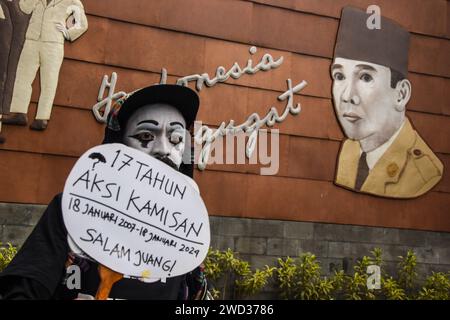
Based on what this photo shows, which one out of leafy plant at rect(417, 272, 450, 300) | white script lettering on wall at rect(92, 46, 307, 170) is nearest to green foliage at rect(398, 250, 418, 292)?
leafy plant at rect(417, 272, 450, 300)

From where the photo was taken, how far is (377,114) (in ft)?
25.6

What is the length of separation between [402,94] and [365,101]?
0.65 meters

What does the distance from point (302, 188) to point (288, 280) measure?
1236 millimetres

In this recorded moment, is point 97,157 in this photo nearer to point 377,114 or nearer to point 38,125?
point 38,125

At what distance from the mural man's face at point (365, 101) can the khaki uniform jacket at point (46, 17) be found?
11.8 feet

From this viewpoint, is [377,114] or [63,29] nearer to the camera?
[63,29]

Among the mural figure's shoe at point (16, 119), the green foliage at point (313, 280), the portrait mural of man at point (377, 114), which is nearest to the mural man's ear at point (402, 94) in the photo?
the portrait mural of man at point (377, 114)

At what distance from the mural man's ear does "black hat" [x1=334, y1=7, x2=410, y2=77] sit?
0.14 meters

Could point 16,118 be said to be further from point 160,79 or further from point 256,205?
point 256,205

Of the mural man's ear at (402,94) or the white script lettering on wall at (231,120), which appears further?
the mural man's ear at (402,94)

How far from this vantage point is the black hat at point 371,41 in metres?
7.75

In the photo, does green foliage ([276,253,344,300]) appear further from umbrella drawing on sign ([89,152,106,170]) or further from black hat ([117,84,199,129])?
umbrella drawing on sign ([89,152,106,170])

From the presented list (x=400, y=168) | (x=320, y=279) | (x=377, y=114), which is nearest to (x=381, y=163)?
(x=400, y=168)

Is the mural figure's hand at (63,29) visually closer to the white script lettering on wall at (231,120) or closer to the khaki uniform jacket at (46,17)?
the khaki uniform jacket at (46,17)
